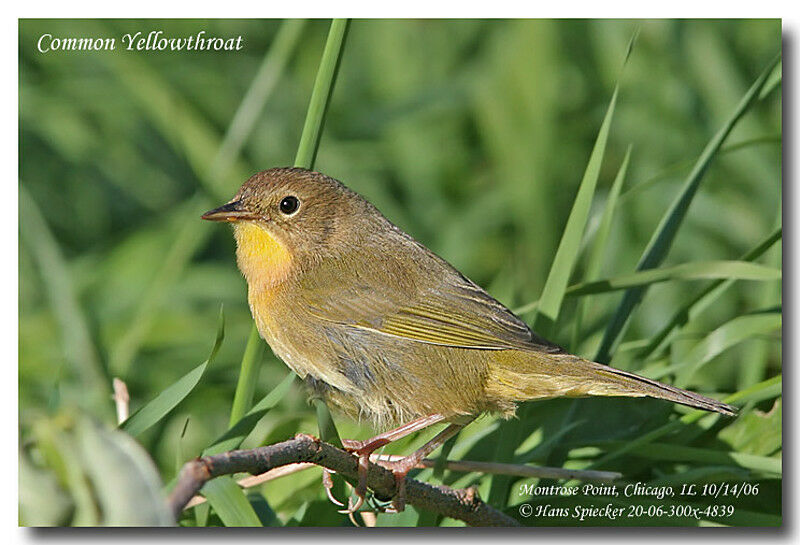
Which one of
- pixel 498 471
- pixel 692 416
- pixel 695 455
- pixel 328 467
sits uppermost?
pixel 692 416

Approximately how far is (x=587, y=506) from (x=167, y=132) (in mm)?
2273

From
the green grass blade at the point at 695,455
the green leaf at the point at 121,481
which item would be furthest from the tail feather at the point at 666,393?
the green leaf at the point at 121,481

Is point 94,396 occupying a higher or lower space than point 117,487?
higher

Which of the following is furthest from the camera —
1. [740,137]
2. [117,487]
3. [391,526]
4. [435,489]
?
[740,137]

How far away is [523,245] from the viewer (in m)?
4.22

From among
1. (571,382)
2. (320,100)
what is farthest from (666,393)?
(320,100)

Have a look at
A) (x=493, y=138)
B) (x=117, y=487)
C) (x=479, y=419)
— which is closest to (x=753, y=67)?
(x=493, y=138)

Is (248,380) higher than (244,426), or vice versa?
(248,380)

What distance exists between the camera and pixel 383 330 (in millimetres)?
2910

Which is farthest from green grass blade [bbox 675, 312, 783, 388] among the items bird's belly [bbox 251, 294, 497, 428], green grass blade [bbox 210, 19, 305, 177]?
green grass blade [bbox 210, 19, 305, 177]

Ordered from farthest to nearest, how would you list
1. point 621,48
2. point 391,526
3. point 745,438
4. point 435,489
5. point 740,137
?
point 740,137
point 621,48
point 745,438
point 391,526
point 435,489

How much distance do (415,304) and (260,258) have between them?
48cm

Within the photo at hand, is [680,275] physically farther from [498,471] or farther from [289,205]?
[289,205]

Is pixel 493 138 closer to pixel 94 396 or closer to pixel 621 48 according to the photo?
pixel 621 48
